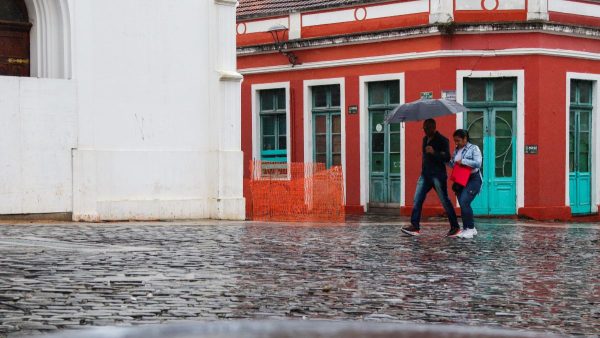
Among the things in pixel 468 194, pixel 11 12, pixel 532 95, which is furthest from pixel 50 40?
pixel 532 95

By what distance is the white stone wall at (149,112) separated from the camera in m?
17.6

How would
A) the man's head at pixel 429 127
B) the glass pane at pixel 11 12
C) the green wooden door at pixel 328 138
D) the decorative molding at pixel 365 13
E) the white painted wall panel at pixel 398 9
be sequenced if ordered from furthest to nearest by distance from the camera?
the green wooden door at pixel 328 138 < the decorative molding at pixel 365 13 < the white painted wall panel at pixel 398 9 < the glass pane at pixel 11 12 < the man's head at pixel 429 127

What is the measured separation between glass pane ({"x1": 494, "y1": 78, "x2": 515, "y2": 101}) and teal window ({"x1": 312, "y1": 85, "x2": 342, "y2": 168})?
417 cm

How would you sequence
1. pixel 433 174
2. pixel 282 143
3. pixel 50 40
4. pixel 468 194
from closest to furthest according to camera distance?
pixel 468 194
pixel 433 174
pixel 50 40
pixel 282 143

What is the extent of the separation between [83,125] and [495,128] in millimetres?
10903

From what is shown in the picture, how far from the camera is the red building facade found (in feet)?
81.5

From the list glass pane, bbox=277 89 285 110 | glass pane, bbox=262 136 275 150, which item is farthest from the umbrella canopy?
glass pane, bbox=262 136 275 150

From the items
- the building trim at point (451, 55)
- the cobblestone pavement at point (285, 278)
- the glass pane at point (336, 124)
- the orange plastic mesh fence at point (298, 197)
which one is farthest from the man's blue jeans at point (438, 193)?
the glass pane at point (336, 124)

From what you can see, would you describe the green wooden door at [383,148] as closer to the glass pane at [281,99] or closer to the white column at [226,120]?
the glass pane at [281,99]

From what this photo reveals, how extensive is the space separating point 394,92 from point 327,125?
218 cm

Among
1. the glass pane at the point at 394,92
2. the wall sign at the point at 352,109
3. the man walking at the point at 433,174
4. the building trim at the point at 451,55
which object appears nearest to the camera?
the man walking at the point at 433,174

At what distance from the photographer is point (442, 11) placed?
25.0 meters

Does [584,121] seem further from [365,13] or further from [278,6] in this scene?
[278,6]

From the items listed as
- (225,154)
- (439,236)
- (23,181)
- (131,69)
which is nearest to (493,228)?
(439,236)
